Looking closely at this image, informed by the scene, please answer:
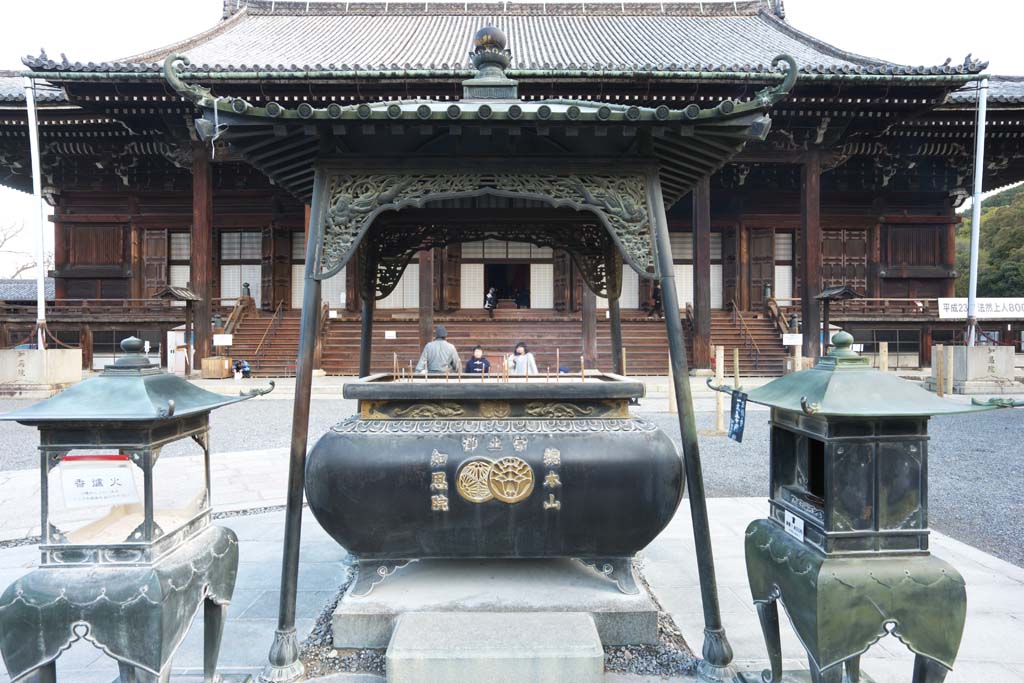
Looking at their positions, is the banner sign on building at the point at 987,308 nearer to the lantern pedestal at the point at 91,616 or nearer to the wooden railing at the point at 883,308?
the wooden railing at the point at 883,308

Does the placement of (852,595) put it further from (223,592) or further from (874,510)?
(223,592)

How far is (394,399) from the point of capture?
120 inches

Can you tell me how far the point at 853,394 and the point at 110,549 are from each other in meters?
2.77

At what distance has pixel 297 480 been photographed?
2.80 m

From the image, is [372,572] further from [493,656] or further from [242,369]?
[242,369]

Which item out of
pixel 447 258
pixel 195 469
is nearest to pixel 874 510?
pixel 195 469

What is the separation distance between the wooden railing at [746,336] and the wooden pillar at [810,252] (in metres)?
1.15

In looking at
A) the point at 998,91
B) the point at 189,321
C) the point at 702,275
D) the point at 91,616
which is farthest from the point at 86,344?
the point at 998,91

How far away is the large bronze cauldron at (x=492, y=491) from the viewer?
2.85 m

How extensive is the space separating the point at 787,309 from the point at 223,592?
17858 millimetres

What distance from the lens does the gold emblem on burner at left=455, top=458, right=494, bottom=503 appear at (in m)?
2.85

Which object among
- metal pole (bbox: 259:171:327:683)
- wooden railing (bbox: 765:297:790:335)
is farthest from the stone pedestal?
metal pole (bbox: 259:171:327:683)

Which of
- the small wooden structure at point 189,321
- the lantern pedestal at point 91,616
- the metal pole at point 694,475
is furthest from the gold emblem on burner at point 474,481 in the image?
the small wooden structure at point 189,321

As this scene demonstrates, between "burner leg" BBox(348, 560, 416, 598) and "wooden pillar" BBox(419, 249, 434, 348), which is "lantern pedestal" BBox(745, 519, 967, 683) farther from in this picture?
"wooden pillar" BBox(419, 249, 434, 348)
